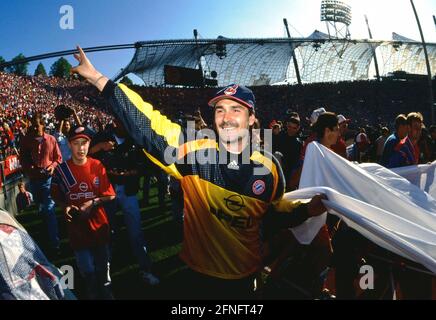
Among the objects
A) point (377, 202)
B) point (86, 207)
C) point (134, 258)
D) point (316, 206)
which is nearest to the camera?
point (316, 206)

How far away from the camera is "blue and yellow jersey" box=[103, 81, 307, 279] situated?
212 cm

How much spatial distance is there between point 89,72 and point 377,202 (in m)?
2.57

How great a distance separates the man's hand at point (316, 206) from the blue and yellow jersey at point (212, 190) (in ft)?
0.32

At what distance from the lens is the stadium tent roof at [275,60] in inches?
2157

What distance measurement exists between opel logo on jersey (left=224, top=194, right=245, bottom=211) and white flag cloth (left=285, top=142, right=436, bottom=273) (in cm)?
80

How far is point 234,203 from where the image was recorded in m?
2.12

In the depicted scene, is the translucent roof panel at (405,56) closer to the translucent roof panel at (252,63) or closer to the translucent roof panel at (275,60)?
the translucent roof panel at (275,60)

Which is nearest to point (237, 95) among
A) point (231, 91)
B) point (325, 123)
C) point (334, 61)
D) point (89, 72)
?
point (231, 91)

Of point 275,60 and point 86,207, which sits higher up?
point 275,60

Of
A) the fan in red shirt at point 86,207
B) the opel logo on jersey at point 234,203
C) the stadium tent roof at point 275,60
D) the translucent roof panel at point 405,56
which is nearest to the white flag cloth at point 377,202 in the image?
the opel logo on jersey at point 234,203

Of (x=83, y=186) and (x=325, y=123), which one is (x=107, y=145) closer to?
(x=83, y=186)

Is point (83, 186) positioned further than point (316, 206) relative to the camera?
Yes

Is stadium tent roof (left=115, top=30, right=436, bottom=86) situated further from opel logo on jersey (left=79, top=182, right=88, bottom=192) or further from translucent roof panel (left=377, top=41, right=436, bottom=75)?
opel logo on jersey (left=79, top=182, right=88, bottom=192)
